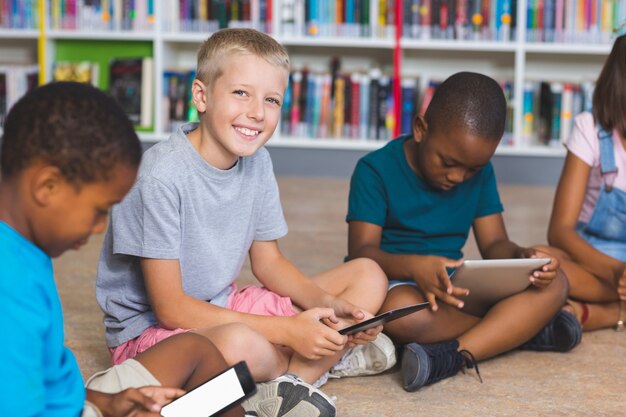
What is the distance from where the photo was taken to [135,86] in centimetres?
393

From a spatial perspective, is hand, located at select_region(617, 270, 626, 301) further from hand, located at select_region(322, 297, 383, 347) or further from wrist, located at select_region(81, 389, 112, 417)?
wrist, located at select_region(81, 389, 112, 417)

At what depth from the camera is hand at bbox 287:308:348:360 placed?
4.55 feet

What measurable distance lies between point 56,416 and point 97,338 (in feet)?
2.87

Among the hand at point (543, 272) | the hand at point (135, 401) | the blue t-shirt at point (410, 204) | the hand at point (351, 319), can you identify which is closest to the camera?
the hand at point (135, 401)

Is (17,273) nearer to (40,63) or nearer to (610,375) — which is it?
(610,375)

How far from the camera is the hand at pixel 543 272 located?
1.68 m

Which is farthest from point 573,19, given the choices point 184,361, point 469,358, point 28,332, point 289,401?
point 28,332

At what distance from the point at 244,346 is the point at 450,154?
1.83ft

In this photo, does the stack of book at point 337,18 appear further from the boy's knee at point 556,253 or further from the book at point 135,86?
the boy's knee at point 556,253

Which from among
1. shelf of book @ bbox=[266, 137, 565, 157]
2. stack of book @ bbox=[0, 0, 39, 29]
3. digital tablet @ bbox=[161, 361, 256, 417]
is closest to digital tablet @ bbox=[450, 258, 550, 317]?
digital tablet @ bbox=[161, 361, 256, 417]

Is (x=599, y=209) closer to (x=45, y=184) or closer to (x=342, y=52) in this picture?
(x=45, y=184)

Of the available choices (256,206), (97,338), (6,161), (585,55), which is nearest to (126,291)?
(256,206)

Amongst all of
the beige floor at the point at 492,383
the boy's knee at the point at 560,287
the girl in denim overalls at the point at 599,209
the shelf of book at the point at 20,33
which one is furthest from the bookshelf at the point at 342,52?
the boy's knee at the point at 560,287

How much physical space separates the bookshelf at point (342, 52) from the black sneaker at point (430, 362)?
2228 mm
